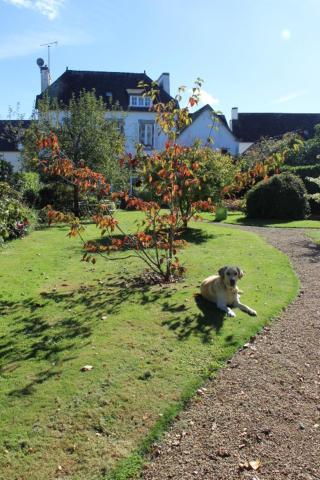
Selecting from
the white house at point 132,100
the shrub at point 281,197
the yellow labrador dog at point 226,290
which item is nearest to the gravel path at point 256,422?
the yellow labrador dog at point 226,290

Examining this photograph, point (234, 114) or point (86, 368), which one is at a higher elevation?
point (234, 114)

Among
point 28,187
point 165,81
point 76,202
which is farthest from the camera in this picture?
point 165,81

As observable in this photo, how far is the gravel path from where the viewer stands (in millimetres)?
3488

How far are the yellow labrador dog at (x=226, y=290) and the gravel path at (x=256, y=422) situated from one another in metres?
0.96

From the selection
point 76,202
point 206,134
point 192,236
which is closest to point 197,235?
point 192,236

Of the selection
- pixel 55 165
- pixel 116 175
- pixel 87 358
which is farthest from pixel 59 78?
pixel 87 358

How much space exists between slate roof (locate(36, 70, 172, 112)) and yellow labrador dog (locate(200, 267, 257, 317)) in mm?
35350

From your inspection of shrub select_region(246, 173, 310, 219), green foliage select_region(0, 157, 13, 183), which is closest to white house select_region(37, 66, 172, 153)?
shrub select_region(246, 173, 310, 219)

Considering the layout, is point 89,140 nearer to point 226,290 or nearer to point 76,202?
point 76,202

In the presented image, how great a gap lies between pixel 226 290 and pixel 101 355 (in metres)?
2.44

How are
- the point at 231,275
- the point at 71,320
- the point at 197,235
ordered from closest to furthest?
the point at 71,320
the point at 231,275
the point at 197,235

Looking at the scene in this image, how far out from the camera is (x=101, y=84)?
1654 inches

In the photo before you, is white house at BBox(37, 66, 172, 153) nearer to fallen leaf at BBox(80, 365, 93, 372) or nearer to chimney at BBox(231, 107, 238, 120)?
chimney at BBox(231, 107, 238, 120)

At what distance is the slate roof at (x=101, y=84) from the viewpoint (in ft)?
132
